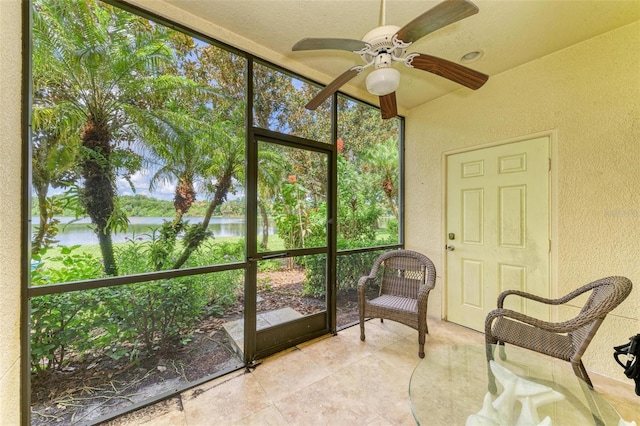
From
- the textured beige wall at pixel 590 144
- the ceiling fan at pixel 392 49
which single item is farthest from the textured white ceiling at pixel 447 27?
the ceiling fan at pixel 392 49

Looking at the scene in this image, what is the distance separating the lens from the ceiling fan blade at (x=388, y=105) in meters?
1.72

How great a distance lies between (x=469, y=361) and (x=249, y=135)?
2.32 meters

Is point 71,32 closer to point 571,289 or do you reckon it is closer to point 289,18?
point 289,18

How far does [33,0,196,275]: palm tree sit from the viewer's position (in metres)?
1.42

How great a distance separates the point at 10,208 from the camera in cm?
123

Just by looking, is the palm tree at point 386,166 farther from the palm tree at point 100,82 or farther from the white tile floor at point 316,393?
the palm tree at point 100,82

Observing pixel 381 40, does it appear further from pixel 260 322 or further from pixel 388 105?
pixel 260 322

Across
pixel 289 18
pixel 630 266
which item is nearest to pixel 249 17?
pixel 289 18

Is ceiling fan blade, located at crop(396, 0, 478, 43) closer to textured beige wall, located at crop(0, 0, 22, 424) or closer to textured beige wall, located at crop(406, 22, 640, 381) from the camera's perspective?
textured beige wall, located at crop(406, 22, 640, 381)

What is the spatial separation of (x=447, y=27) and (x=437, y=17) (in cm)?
110

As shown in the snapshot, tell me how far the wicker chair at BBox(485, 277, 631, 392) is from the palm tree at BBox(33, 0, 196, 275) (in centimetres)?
260

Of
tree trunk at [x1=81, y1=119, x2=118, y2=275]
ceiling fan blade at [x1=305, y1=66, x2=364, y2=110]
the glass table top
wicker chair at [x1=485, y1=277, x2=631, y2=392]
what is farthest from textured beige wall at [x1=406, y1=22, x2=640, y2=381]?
tree trunk at [x1=81, y1=119, x2=118, y2=275]

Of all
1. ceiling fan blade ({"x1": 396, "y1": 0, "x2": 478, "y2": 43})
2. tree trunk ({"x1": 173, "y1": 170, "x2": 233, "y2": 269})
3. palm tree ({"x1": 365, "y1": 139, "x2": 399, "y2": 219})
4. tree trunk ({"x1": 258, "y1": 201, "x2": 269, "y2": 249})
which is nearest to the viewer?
ceiling fan blade ({"x1": 396, "y1": 0, "x2": 478, "y2": 43})

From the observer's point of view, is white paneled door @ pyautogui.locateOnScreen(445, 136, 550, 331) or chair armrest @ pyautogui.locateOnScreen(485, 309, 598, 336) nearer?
chair armrest @ pyautogui.locateOnScreen(485, 309, 598, 336)
